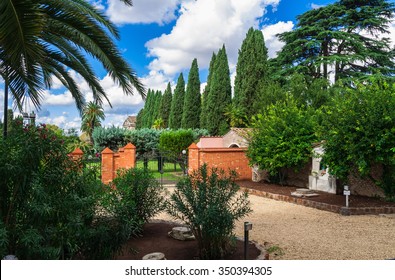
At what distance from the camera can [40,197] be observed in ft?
13.0

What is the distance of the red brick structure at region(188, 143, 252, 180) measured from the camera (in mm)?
15828

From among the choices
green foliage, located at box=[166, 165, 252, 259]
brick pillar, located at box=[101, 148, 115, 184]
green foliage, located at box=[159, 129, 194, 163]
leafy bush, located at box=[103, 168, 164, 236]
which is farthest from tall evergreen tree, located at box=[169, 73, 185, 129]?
green foliage, located at box=[166, 165, 252, 259]

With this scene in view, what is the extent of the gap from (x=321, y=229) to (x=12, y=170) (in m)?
6.40

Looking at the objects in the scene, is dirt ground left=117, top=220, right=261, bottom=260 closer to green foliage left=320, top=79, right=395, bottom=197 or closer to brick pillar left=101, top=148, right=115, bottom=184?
green foliage left=320, top=79, right=395, bottom=197

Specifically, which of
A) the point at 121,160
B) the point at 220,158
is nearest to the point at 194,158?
the point at 220,158

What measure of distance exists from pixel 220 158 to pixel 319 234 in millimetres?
8986

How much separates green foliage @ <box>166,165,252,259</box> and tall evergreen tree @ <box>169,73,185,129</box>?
111 ft

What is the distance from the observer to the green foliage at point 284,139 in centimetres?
1302

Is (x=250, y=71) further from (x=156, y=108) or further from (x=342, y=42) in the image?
(x=156, y=108)

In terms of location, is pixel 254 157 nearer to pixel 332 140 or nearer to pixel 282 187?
pixel 282 187

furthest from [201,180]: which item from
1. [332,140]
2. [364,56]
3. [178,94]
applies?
[178,94]

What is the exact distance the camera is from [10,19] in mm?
4551

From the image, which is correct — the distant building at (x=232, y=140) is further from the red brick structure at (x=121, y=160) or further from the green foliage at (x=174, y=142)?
the red brick structure at (x=121, y=160)

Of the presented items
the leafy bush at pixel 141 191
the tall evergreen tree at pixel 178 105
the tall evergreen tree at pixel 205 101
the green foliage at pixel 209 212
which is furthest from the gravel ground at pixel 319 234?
the tall evergreen tree at pixel 178 105
